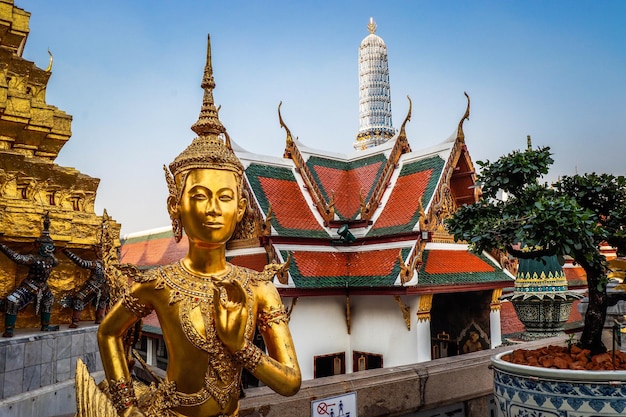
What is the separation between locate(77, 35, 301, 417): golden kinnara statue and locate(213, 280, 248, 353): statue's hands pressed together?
0.24 ft

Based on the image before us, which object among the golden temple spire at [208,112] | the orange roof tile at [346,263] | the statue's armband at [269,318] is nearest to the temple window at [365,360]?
the orange roof tile at [346,263]

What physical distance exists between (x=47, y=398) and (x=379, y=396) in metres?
5.51

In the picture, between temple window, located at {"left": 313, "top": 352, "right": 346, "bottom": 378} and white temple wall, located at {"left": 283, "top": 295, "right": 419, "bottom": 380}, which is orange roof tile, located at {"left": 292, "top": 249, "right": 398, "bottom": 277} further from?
temple window, located at {"left": 313, "top": 352, "right": 346, "bottom": 378}

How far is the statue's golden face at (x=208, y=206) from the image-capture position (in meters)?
2.64

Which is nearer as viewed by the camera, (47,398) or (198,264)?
(198,264)

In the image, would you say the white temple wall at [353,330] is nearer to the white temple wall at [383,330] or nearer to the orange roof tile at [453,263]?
the white temple wall at [383,330]

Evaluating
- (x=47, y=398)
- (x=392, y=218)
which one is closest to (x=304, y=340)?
(x=392, y=218)

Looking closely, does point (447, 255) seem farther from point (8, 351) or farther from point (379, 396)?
point (8, 351)

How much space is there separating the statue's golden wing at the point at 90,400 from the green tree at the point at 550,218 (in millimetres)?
3051

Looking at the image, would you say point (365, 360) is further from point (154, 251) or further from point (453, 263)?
point (154, 251)

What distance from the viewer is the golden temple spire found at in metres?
2.95

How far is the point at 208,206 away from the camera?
104 inches

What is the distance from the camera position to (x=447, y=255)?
12.1 m

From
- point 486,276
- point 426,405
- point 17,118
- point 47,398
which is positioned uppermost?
point 17,118
